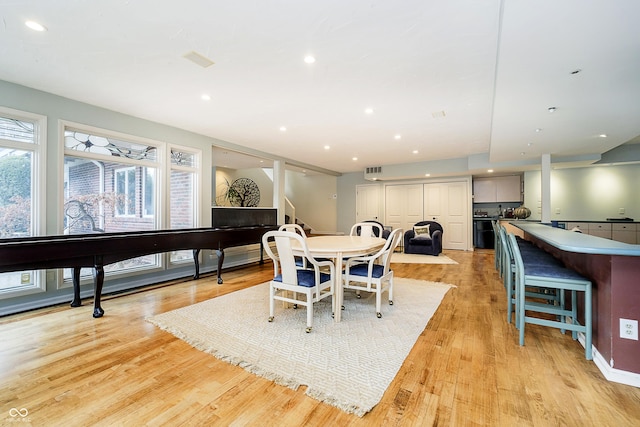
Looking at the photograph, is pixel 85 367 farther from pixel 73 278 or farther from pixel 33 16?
pixel 33 16

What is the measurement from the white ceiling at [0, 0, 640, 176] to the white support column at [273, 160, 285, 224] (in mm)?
2333

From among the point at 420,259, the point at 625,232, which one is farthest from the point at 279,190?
the point at 625,232

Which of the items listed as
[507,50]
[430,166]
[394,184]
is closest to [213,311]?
[507,50]

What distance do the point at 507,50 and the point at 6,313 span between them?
5368 mm

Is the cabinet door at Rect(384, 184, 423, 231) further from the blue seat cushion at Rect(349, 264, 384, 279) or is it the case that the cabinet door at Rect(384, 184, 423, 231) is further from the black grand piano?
the blue seat cushion at Rect(349, 264, 384, 279)

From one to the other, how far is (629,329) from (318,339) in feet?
6.80

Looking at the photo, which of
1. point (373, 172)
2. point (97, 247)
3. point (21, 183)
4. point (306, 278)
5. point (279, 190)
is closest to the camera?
point (306, 278)

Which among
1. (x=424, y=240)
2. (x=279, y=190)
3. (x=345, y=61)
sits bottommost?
(x=424, y=240)

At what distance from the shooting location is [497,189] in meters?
8.03

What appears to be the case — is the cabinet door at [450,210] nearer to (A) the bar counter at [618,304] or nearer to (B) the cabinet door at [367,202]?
(B) the cabinet door at [367,202]

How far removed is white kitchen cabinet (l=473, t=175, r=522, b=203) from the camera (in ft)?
25.6

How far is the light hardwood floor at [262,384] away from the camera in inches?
57.8

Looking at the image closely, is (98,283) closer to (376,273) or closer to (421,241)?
(376,273)

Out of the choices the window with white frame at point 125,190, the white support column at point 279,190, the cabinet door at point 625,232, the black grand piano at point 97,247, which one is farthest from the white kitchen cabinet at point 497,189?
the window with white frame at point 125,190
